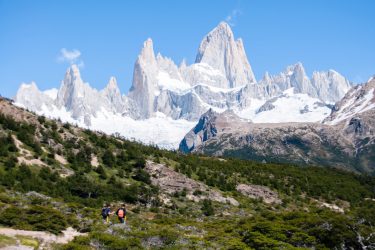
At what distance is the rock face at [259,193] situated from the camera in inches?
4178

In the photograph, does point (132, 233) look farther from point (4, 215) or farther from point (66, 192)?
point (66, 192)

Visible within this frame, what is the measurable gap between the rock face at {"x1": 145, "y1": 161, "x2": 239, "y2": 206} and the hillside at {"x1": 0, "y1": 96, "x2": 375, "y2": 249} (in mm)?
227

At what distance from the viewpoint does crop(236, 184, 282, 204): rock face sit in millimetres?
106125

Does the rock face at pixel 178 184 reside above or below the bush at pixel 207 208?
above

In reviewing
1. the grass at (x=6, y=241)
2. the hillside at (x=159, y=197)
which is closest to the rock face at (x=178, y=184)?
the hillside at (x=159, y=197)

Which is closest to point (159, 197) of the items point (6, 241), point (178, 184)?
point (178, 184)

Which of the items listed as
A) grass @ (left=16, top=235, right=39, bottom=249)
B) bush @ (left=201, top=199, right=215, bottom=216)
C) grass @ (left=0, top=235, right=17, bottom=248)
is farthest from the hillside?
bush @ (left=201, top=199, right=215, bottom=216)

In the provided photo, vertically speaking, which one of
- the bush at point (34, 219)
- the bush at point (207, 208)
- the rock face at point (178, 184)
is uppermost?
the rock face at point (178, 184)

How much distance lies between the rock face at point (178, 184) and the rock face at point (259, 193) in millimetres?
9403

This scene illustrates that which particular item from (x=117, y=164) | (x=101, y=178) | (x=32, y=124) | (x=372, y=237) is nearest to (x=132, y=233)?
(x=372, y=237)

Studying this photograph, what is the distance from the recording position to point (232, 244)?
45500 millimetres

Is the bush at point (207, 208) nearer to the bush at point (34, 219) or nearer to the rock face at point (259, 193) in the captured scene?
the rock face at point (259, 193)

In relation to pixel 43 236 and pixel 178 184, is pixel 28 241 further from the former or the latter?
pixel 178 184

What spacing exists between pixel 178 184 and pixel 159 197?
9.94 m
